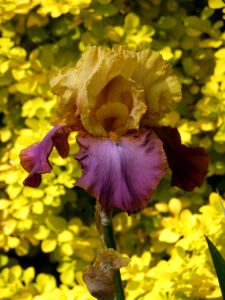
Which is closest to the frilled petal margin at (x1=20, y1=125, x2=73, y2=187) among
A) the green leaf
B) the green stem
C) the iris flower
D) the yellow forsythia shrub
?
the iris flower

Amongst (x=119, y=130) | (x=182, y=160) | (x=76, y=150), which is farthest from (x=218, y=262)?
(x=76, y=150)

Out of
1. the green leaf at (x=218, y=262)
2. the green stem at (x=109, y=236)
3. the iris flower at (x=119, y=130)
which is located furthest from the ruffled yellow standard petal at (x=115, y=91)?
the green leaf at (x=218, y=262)

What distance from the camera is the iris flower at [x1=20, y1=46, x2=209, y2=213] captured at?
2.93ft

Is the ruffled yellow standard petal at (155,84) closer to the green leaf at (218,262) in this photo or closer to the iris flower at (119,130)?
the iris flower at (119,130)

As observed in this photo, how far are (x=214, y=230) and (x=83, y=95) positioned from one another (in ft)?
2.14

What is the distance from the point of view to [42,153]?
1.02 metres

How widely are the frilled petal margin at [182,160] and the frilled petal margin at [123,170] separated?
10 centimetres

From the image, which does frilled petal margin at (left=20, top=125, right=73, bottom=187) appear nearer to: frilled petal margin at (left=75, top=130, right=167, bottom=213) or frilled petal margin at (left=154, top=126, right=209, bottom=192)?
frilled petal margin at (left=75, top=130, right=167, bottom=213)

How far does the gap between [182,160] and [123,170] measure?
19 cm

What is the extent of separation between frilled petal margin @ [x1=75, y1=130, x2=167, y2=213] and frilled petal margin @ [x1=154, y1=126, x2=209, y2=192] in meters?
0.10

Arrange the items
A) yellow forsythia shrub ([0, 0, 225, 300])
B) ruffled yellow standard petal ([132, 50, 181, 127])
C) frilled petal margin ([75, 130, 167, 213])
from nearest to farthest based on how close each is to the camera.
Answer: frilled petal margin ([75, 130, 167, 213]) < ruffled yellow standard petal ([132, 50, 181, 127]) < yellow forsythia shrub ([0, 0, 225, 300])

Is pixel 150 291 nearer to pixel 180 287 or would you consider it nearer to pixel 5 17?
pixel 180 287

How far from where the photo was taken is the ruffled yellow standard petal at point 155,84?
1.00 m

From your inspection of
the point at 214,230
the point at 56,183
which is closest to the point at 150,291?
the point at 214,230
